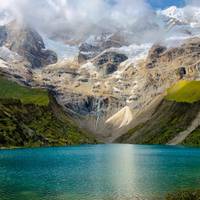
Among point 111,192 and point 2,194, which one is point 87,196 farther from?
point 2,194

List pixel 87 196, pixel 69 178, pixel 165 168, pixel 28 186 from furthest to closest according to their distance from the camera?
1. pixel 165 168
2. pixel 69 178
3. pixel 28 186
4. pixel 87 196

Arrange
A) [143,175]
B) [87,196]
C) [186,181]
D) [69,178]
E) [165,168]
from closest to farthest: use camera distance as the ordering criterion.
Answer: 1. [87,196]
2. [186,181]
3. [69,178]
4. [143,175]
5. [165,168]

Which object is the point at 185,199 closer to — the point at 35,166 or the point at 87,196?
the point at 87,196

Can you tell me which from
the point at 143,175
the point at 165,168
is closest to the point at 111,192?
the point at 143,175

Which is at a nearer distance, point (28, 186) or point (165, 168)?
point (28, 186)

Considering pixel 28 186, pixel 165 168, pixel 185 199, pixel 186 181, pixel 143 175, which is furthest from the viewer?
pixel 165 168

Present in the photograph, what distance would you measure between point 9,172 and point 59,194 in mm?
38654

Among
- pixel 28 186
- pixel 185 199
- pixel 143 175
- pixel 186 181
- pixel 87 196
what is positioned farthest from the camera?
pixel 143 175

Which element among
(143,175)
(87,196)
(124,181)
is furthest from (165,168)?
(87,196)

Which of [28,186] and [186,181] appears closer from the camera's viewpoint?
[28,186]

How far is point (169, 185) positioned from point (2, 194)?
33.9 m

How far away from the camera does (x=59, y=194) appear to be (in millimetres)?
89875

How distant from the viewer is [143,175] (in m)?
121

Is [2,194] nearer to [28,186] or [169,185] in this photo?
[28,186]
